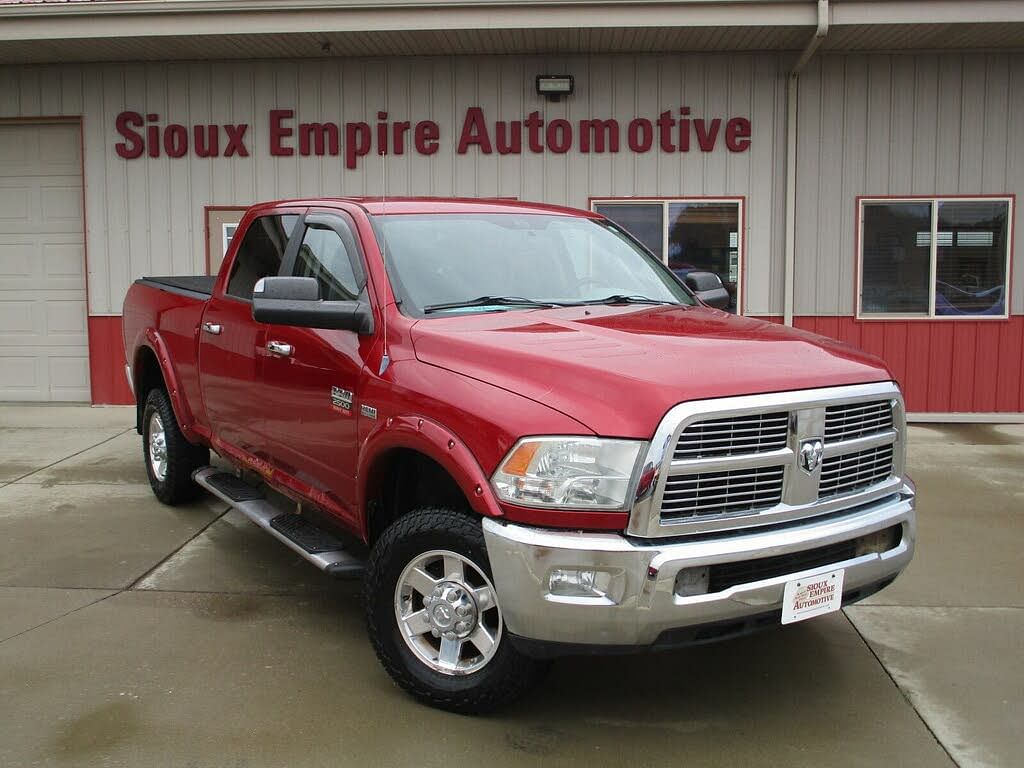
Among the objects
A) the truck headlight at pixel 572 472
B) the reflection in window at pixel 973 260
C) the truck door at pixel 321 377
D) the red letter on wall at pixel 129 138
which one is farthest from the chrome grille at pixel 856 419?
the red letter on wall at pixel 129 138

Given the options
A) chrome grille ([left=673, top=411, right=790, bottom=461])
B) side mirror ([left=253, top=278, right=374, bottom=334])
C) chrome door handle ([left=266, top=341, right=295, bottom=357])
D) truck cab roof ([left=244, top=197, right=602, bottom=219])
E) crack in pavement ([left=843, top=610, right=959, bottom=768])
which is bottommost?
crack in pavement ([left=843, top=610, right=959, bottom=768])

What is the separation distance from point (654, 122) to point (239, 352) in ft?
20.7

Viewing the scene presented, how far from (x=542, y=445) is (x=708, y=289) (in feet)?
7.71

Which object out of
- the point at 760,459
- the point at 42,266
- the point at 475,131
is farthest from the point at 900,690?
the point at 42,266

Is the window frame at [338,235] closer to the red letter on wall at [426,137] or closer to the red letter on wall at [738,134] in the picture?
the red letter on wall at [426,137]

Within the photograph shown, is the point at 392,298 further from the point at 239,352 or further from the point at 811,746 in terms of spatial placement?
the point at 811,746

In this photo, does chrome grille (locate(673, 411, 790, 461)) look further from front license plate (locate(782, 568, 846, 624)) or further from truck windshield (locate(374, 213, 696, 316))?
truck windshield (locate(374, 213, 696, 316))

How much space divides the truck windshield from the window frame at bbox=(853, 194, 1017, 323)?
582 centimetres

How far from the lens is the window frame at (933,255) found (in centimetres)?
1007

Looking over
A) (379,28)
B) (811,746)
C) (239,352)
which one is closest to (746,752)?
(811,746)

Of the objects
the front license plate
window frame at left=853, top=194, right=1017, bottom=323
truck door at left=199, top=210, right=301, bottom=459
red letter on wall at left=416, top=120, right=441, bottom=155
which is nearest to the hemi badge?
truck door at left=199, top=210, right=301, bottom=459

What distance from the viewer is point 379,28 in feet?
30.0

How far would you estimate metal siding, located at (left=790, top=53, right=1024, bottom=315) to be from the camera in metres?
9.95

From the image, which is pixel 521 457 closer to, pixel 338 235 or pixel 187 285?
pixel 338 235
